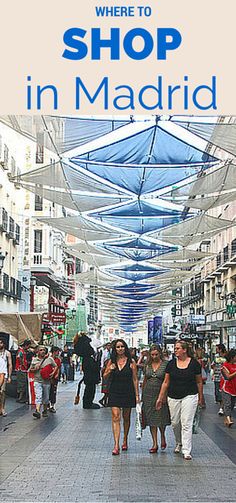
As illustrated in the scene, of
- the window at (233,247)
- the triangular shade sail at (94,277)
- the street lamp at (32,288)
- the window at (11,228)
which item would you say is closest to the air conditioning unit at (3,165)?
the window at (11,228)

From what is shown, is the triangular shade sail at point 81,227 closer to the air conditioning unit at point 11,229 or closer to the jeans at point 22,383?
the jeans at point 22,383

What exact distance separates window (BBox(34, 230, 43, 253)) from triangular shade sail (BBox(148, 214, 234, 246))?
2499 cm

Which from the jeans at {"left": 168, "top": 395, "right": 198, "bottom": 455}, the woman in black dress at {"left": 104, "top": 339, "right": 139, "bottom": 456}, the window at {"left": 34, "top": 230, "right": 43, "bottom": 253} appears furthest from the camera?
the window at {"left": 34, "top": 230, "right": 43, "bottom": 253}

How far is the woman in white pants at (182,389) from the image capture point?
11930 mm

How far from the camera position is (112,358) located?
502 inches

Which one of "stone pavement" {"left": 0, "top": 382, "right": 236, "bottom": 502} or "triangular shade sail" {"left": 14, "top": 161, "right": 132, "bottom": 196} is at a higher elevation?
"triangular shade sail" {"left": 14, "top": 161, "right": 132, "bottom": 196}

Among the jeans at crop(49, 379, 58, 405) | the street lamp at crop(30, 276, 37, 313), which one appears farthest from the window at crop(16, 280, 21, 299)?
the jeans at crop(49, 379, 58, 405)

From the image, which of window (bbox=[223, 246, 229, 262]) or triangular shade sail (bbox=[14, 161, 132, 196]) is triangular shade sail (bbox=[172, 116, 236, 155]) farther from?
window (bbox=[223, 246, 229, 262])

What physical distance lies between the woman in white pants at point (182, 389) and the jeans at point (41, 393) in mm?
5738

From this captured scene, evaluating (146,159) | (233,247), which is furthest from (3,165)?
(146,159)

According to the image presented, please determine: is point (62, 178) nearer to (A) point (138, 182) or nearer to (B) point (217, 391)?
(A) point (138, 182)

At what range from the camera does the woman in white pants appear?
1193 cm

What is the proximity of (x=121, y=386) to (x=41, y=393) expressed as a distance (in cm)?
548

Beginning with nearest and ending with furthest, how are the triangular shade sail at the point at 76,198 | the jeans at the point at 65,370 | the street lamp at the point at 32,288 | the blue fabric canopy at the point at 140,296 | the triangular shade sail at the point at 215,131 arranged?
the triangular shade sail at the point at 215,131 < the triangular shade sail at the point at 76,198 < the jeans at the point at 65,370 < the street lamp at the point at 32,288 < the blue fabric canopy at the point at 140,296
